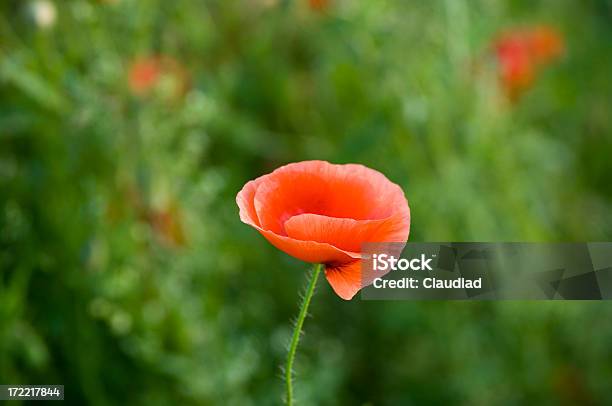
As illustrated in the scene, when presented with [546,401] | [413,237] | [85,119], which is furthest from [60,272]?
[546,401]

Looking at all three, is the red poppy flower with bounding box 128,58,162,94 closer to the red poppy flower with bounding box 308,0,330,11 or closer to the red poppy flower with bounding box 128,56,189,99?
the red poppy flower with bounding box 128,56,189,99

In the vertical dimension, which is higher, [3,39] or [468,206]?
[3,39]

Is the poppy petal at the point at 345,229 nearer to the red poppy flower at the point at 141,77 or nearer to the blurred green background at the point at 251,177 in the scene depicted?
the blurred green background at the point at 251,177

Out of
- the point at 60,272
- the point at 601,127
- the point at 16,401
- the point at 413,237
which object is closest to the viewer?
the point at 16,401

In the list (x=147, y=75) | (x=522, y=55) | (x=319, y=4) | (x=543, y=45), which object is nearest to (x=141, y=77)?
(x=147, y=75)

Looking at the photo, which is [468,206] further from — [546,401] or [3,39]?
[3,39]

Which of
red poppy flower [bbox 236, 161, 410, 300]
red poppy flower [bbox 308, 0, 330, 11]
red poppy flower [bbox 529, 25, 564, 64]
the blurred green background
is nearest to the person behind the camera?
red poppy flower [bbox 236, 161, 410, 300]

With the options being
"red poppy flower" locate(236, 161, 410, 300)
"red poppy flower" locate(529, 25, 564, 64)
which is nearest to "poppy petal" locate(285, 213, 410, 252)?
"red poppy flower" locate(236, 161, 410, 300)
